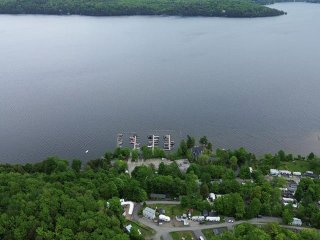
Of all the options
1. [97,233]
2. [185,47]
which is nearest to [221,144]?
[97,233]

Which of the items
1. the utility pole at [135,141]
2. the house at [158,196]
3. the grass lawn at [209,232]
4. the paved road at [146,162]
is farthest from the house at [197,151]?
the grass lawn at [209,232]

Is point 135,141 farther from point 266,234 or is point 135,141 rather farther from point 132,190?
point 266,234

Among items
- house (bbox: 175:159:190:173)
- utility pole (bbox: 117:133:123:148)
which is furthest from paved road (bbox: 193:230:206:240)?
utility pole (bbox: 117:133:123:148)

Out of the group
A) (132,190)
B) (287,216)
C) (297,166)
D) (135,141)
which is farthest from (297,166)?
(135,141)

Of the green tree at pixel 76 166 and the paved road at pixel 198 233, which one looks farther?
the green tree at pixel 76 166

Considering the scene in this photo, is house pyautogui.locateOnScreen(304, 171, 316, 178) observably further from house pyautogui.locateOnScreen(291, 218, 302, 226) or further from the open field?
house pyautogui.locateOnScreen(291, 218, 302, 226)

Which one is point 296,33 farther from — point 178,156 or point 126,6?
point 178,156

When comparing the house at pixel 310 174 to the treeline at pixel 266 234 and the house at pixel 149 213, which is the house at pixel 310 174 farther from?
the house at pixel 149 213
